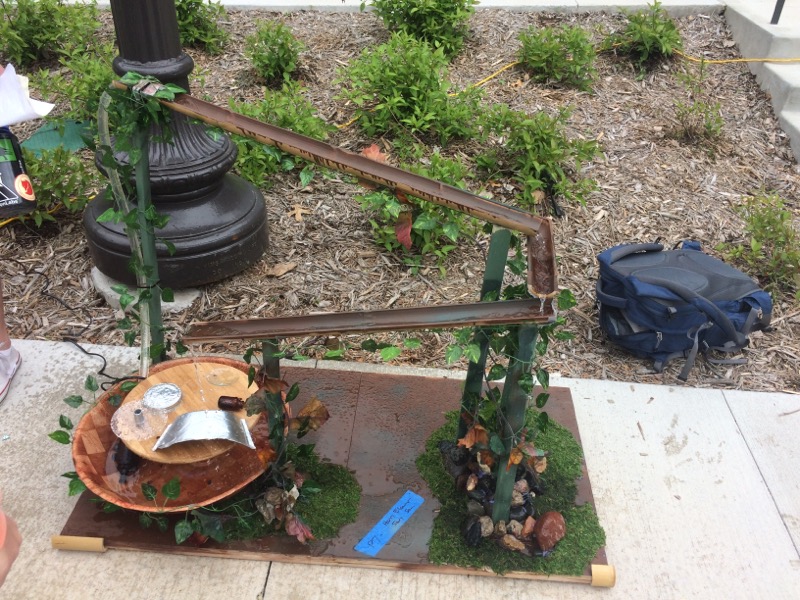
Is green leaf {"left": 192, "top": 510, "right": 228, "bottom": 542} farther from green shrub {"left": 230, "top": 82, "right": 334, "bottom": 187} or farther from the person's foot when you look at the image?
green shrub {"left": 230, "top": 82, "right": 334, "bottom": 187}

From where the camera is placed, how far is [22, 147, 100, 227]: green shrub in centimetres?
402

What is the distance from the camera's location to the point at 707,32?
6.09m

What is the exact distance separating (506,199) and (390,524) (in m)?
2.46

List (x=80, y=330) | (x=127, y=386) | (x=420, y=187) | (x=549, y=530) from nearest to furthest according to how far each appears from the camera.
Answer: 1. (x=420, y=187)
2. (x=549, y=530)
3. (x=127, y=386)
4. (x=80, y=330)

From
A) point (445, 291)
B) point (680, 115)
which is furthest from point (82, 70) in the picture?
point (680, 115)

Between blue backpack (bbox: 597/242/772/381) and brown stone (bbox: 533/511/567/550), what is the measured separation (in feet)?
4.13

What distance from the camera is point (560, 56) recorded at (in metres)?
5.34

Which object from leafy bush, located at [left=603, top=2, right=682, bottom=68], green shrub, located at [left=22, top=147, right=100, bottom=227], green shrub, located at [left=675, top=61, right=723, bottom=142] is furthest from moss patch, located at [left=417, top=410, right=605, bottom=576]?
leafy bush, located at [left=603, top=2, right=682, bottom=68]

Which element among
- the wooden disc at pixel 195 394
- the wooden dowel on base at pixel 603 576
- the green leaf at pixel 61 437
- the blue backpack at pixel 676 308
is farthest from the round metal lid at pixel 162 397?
the blue backpack at pixel 676 308

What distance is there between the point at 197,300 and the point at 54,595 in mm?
1672

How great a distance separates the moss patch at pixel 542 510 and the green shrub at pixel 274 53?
3249mm

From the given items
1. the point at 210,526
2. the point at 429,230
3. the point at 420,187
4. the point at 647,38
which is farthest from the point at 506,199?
the point at 210,526

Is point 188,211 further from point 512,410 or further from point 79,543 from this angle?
point 512,410

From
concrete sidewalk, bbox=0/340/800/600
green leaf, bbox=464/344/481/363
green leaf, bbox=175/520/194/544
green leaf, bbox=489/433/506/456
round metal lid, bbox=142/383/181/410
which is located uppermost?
green leaf, bbox=464/344/481/363
